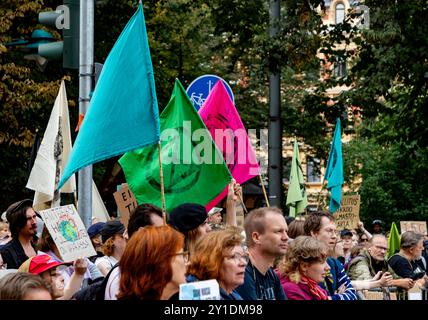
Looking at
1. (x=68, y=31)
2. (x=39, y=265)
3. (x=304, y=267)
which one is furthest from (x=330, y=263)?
(x=68, y=31)

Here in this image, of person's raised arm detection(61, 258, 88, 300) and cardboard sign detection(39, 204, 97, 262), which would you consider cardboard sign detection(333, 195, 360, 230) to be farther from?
person's raised arm detection(61, 258, 88, 300)

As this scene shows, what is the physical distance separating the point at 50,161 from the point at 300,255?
4.20 m

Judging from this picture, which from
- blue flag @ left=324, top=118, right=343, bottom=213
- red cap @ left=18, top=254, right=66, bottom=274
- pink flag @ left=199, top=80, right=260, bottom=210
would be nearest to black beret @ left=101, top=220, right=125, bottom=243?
red cap @ left=18, top=254, right=66, bottom=274

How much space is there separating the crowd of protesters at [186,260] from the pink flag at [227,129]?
0.88 metres

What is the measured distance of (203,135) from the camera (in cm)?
938

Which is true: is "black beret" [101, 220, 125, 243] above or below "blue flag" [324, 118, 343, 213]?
below

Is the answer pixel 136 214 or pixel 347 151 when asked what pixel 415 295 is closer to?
pixel 136 214

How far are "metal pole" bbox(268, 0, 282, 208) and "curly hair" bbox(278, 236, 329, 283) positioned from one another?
13141mm

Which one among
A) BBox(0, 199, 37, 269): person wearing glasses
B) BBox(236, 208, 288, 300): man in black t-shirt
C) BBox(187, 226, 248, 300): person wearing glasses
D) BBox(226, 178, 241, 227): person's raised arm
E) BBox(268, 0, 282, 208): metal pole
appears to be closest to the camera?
BBox(187, 226, 248, 300): person wearing glasses

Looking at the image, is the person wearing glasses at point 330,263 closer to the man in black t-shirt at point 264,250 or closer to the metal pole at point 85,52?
the man in black t-shirt at point 264,250

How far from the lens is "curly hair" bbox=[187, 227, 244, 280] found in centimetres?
618

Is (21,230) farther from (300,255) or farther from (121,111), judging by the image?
(300,255)

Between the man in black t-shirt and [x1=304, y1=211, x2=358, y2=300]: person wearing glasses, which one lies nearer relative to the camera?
the man in black t-shirt

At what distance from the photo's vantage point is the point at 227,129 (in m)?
11.4
